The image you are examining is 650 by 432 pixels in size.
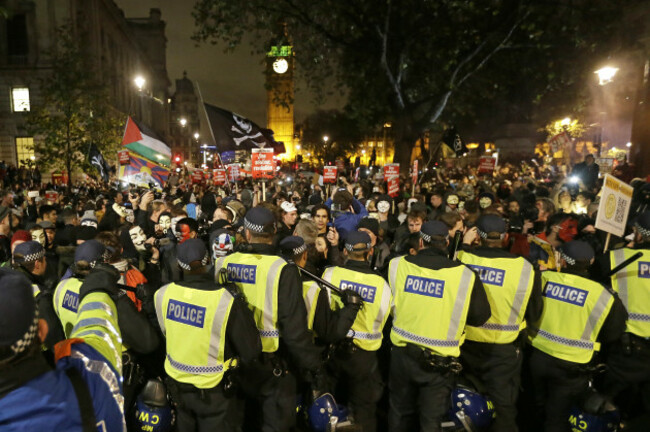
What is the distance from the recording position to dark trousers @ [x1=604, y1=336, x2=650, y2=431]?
12.9 ft

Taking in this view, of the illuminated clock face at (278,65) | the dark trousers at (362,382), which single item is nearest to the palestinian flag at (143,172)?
the illuminated clock face at (278,65)

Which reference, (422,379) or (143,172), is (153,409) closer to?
(422,379)

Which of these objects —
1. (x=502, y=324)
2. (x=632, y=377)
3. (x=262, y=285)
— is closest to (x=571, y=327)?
(x=502, y=324)

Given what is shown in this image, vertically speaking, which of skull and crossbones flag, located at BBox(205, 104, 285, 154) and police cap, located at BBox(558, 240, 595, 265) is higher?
skull and crossbones flag, located at BBox(205, 104, 285, 154)

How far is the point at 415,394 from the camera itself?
375cm

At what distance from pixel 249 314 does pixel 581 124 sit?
3936cm

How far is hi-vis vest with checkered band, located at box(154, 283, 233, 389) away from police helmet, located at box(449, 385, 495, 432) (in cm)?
194

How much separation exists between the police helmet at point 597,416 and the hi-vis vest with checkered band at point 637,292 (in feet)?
2.96

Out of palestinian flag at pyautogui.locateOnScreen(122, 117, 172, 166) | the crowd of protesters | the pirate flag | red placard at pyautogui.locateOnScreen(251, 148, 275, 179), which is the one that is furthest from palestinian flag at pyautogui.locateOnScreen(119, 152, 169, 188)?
the pirate flag

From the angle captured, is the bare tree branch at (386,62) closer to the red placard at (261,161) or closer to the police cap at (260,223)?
the red placard at (261,161)

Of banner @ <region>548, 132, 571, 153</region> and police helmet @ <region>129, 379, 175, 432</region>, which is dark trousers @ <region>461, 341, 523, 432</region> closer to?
police helmet @ <region>129, 379, 175, 432</region>

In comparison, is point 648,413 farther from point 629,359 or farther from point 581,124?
point 581,124

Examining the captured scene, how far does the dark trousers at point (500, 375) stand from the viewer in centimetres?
374

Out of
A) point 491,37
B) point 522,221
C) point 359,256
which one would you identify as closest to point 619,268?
point 359,256
